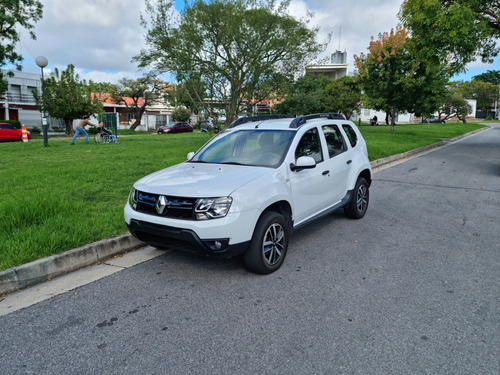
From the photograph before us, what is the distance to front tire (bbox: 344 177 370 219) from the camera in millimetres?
6016

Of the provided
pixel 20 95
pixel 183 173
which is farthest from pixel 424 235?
pixel 20 95

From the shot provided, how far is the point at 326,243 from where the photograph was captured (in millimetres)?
5102

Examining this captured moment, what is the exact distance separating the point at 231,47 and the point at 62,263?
14.9 metres

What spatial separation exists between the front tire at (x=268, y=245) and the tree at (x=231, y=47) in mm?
13777

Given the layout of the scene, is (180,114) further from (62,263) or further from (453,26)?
(62,263)

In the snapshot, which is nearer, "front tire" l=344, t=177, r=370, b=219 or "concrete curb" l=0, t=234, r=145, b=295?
"concrete curb" l=0, t=234, r=145, b=295

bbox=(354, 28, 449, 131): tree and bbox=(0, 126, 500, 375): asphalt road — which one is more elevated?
bbox=(354, 28, 449, 131): tree

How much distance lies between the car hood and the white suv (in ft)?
0.03

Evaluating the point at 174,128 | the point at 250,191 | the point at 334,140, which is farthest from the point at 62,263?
the point at 174,128

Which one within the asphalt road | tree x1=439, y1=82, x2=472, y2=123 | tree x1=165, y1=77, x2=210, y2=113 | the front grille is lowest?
the asphalt road

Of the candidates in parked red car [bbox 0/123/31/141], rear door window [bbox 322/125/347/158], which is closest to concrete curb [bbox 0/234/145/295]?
rear door window [bbox 322/125/347/158]

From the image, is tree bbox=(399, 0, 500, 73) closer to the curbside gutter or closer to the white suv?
the white suv

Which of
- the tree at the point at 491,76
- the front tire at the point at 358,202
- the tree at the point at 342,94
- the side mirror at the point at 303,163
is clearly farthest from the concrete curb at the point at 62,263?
the tree at the point at 491,76

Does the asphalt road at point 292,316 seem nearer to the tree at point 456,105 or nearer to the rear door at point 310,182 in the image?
the rear door at point 310,182
